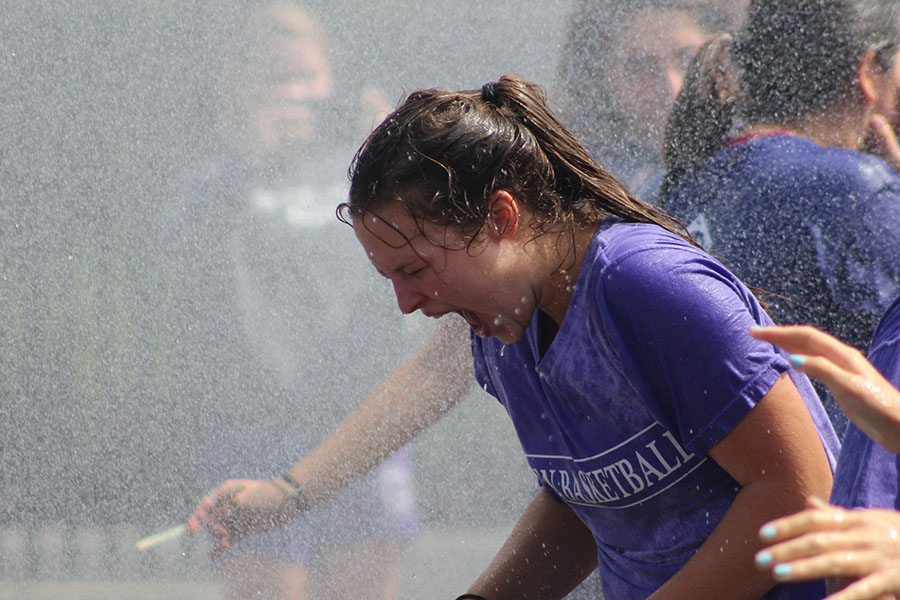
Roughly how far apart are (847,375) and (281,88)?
251 centimetres

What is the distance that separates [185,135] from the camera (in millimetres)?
3297

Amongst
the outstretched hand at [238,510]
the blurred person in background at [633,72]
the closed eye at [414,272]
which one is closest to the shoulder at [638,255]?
the closed eye at [414,272]

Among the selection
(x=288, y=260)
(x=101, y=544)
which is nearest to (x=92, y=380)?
(x=101, y=544)

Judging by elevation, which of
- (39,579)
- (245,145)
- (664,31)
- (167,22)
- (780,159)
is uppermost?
(167,22)

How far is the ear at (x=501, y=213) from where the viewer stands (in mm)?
1444

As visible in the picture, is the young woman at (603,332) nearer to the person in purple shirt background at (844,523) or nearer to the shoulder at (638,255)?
the shoulder at (638,255)

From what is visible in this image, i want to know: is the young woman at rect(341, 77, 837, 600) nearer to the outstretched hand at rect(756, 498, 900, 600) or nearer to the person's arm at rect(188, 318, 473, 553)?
the outstretched hand at rect(756, 498, 900, 600)

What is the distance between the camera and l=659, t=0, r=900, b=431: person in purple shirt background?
187cm

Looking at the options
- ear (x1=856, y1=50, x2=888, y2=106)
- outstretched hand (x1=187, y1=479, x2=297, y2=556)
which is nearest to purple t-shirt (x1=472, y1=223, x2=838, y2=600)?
outstretched hand (x1=187, y1=479, x2=297, y2=556)

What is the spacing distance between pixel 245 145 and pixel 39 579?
155 cm

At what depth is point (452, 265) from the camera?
4.76 ft

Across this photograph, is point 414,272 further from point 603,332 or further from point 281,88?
point 281,88

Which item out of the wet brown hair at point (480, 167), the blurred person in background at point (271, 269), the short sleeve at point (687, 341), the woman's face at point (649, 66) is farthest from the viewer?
the blurred person in background at point (271, 269)

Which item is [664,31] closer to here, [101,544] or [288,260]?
[288,260]
